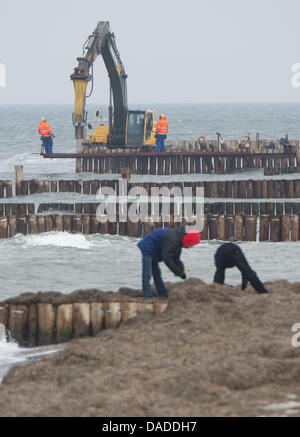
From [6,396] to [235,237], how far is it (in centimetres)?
1199

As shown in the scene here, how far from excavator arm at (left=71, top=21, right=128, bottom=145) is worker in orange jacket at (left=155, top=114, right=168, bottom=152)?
174cm

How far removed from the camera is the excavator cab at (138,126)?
36.0 metres

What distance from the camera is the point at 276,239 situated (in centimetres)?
1869

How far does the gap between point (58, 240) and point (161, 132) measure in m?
17.8

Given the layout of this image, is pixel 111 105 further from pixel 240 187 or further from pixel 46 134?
pixel 240 187

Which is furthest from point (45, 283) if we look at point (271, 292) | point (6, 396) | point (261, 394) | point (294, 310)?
point (261, 394)

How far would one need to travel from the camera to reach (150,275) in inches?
425

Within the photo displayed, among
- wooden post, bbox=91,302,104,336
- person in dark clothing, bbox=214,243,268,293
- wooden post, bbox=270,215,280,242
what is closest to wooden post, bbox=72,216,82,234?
wooden post, bbox=270,215,280,242

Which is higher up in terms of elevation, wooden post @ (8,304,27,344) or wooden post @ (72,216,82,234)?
wooden post @ (72,216,82,234)

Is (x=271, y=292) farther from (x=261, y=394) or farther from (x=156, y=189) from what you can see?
(x=156, y=189)

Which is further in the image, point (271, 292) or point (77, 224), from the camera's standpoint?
point (77, 224)

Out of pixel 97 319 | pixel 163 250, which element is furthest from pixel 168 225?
pixel 97 319

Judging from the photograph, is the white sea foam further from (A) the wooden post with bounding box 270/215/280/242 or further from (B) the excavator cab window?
(B) the excavator cab window

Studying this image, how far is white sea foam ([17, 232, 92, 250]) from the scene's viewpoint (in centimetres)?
1867
